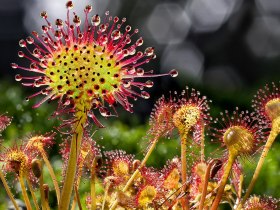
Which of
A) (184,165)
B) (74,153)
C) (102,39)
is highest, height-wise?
(102,39)

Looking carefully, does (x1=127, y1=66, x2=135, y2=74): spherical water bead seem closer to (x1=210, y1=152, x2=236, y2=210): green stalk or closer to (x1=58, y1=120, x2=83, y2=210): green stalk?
(x1=58, y1=120, x2=83, y2=210): green stalk

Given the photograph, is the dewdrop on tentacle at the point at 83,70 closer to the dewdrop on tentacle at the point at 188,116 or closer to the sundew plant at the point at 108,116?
the sundew plant at the point at 108,116

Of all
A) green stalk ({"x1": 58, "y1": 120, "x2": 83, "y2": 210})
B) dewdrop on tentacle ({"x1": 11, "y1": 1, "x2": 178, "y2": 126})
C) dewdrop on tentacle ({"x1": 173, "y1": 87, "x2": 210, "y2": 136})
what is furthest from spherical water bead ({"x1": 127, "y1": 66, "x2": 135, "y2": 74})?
dewdrop on tentacle ({"x1": 173, "y1": 87, "x2": 210, "y2": 136})

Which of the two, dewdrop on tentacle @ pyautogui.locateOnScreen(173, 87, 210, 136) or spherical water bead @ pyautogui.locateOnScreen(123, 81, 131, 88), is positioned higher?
dewdrop on tentacle @ pyautogui.locateOnScreen(173, 87, 210, 136)

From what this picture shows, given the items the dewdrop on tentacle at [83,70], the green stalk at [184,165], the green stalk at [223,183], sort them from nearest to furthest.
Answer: the dewdrop on tentacle at [83,70], the green stalk at [223,183], the green stalk at [184,165]

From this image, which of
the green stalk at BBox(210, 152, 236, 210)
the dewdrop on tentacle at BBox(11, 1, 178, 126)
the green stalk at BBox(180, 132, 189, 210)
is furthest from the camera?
the green stalk at BBox(180, 132, 189, 210)

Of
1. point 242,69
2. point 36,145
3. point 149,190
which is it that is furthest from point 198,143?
point 242,69

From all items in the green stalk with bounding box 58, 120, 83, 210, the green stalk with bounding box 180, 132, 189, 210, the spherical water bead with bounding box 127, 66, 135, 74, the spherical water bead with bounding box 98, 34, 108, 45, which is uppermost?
the spherical water bead with bounding box 98, 34, 108, 45

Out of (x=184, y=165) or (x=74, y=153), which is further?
(x=184, y=165)

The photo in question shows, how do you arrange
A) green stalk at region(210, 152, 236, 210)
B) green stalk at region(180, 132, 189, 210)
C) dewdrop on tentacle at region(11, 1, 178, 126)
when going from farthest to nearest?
green stalk at region(180, 132, 189, 210) < green stalk at region(210, 152, 236, 210) < dewdrop on tentacle at region(11, 1, 178, 126)

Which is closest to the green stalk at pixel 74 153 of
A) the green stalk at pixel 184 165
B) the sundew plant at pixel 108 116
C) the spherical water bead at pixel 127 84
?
the sundew plant at pixel 108 116

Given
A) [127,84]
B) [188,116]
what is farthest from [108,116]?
[188,116]

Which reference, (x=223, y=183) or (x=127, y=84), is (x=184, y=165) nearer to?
(x=223, y=183)
